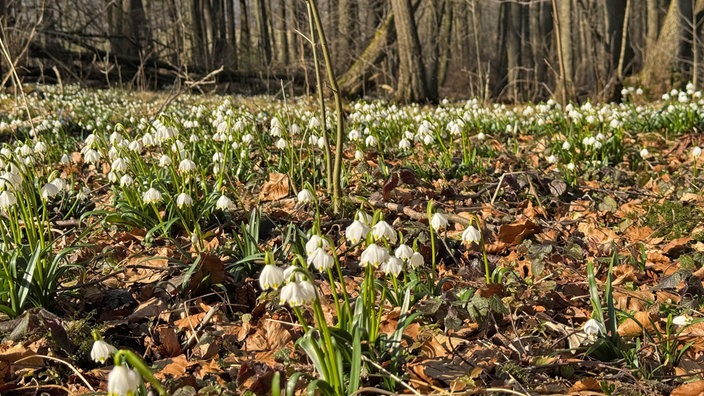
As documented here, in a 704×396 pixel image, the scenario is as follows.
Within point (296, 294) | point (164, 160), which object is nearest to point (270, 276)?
point (296, 294)

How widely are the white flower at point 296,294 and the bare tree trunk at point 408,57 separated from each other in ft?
34.2

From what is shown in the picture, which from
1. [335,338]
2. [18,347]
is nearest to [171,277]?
[18,347]

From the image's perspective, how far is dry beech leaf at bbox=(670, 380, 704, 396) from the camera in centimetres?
192

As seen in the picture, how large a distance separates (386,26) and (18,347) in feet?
40.6

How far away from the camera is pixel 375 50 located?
13.6 m

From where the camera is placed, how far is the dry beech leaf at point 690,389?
6.31ft

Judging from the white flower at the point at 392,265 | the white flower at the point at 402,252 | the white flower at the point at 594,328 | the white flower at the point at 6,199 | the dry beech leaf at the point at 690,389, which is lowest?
the dry beech leaf at the point at 690,389

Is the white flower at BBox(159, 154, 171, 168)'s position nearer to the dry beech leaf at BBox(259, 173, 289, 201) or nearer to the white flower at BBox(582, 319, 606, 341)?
the dry beech leaf at BBox(259, 173, 289, 201)

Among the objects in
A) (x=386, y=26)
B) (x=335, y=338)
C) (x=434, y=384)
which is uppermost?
(x=386, y=26)

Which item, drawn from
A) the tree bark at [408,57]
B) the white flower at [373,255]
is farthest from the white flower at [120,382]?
the tree bark at [408,57]

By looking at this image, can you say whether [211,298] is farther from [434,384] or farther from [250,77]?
[250,77]

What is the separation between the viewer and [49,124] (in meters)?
6.54

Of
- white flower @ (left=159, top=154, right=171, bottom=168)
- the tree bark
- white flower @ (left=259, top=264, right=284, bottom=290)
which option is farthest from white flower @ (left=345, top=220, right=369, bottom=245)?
the tree bark

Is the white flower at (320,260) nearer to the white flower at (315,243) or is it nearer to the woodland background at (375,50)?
the white flower at (315,243)
